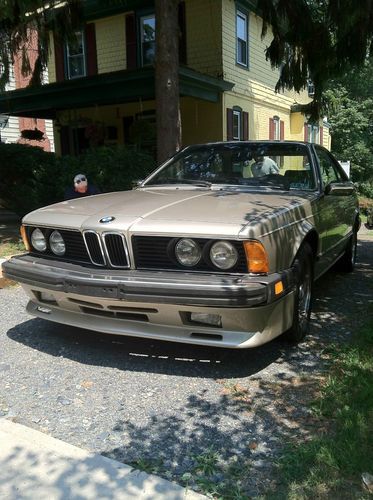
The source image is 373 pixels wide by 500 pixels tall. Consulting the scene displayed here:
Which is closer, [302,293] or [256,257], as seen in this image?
[256,257]

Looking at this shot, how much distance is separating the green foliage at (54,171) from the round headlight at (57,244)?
532 centimetres

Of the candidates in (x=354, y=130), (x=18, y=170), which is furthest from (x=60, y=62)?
→ (x=354, y=130)

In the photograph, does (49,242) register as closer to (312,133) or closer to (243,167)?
(243,167)

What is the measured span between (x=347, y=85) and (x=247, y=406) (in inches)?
1165

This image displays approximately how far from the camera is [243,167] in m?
4.79

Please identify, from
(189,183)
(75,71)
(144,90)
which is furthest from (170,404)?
(75,71)

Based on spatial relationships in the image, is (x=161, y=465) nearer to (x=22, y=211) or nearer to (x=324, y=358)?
(x=324, y=358)

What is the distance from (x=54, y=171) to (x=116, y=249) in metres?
7.12

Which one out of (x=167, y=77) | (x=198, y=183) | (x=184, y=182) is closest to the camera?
(x=198, y=183)

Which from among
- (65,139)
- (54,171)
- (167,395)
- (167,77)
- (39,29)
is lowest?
(167,395)

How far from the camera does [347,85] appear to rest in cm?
2934

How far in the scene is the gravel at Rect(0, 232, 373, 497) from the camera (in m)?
2.65

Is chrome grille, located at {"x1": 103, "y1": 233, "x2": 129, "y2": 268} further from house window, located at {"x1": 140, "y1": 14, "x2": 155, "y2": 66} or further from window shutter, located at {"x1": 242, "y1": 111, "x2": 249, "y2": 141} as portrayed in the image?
window shutter, located at {"x1": 242, "y1": 111, "x2": 249, "y2": 141}

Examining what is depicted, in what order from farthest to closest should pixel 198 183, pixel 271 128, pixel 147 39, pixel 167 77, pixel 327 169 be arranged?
1. pixel 271 128
2. pixel 147 39
3. pixel 167 77
4. pixel 327 169
5. pixel 198 183
